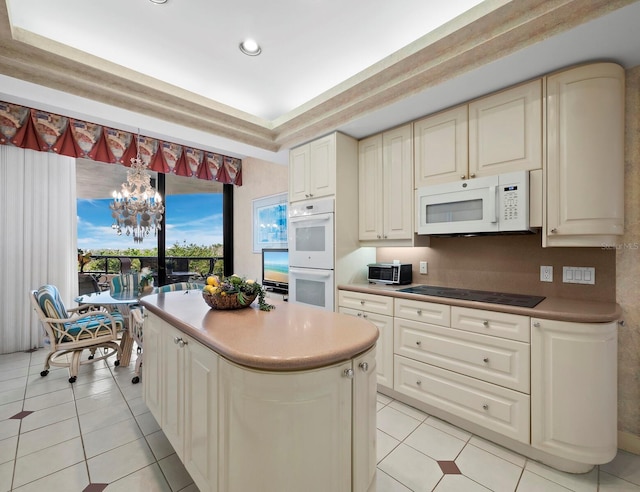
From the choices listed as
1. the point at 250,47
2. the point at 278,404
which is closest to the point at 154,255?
the point at 250,47

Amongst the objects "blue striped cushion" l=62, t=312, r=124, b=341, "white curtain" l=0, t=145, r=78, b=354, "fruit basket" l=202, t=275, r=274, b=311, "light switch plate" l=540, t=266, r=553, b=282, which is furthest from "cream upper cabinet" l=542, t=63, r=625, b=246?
"white curtain" l=0, t=145, r=78, b=354

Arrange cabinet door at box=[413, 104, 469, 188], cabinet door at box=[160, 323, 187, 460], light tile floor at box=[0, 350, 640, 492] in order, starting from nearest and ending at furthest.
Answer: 1. cabinet door at box=[160, 323, 187, 460]
2. light tile floor at box=[0, 350, 640, 492]
3. cabinet door at box=[413, 104, 469, 188]

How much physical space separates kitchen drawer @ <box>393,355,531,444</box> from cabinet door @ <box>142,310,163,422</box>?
1.76 m

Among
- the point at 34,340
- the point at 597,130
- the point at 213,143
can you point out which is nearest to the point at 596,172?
the point at 597,130

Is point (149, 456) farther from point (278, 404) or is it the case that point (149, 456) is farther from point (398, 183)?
point (398, 183)

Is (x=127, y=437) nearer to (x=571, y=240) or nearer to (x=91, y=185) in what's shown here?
(x=571, y=240)

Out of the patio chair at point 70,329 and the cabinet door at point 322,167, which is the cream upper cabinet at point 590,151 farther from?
the patio chair at point 70,329

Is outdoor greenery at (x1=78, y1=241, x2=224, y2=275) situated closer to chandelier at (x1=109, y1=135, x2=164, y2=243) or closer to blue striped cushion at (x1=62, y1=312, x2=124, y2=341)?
chandelier at (x1=109, y1=135, x2=164, y2=243)

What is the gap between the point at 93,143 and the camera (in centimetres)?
382

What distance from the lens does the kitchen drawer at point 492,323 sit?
181cm

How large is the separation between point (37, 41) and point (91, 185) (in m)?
3.95

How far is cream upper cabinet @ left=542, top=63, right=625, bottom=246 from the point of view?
1.77 meters

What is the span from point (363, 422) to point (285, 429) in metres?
0.36

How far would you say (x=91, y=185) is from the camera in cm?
523
